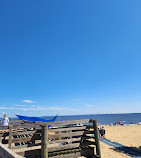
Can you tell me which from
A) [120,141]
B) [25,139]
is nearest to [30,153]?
[25,139]

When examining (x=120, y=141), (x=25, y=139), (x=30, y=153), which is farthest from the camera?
(x=120, y=141)

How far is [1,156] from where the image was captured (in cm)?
248

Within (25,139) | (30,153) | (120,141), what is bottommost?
(120,141)

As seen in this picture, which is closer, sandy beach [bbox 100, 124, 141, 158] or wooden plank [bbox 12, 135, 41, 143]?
wooden plank [bbox 12, 135, 41, 143]

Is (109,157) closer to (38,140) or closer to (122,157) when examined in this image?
(122,157)

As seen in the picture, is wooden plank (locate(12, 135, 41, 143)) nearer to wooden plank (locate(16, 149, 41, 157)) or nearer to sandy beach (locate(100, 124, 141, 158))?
wooden plank (locate(16, 149, 41, 157))

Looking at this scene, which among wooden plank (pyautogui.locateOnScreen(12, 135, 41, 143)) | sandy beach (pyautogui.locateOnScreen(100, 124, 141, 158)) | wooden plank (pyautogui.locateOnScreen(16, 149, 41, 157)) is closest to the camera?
wooden plank (pyautogui.locateOnScreen(16, 149, 41, 157))

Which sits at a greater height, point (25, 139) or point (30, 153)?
point (25, 139)

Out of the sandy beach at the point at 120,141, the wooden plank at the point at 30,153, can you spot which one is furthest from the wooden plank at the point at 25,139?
the sandy beach at the point at 120,141

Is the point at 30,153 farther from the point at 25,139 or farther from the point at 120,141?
the point at 120,141

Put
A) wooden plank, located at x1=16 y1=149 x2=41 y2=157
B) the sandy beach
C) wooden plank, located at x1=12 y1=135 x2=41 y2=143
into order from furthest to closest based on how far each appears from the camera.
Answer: the sandy beach < wooden plank, located at x1=12 y1=135 x2=41 y2=143 < wooden plank, located at x1=16 y1=149 x2=41 y2=157

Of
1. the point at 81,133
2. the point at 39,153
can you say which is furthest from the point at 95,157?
the point at 39,153

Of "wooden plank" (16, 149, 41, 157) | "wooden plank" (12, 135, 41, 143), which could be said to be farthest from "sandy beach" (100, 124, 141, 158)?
"wooden plank" (12, 135, 41, 143)

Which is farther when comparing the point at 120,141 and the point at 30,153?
the point at 120,141
